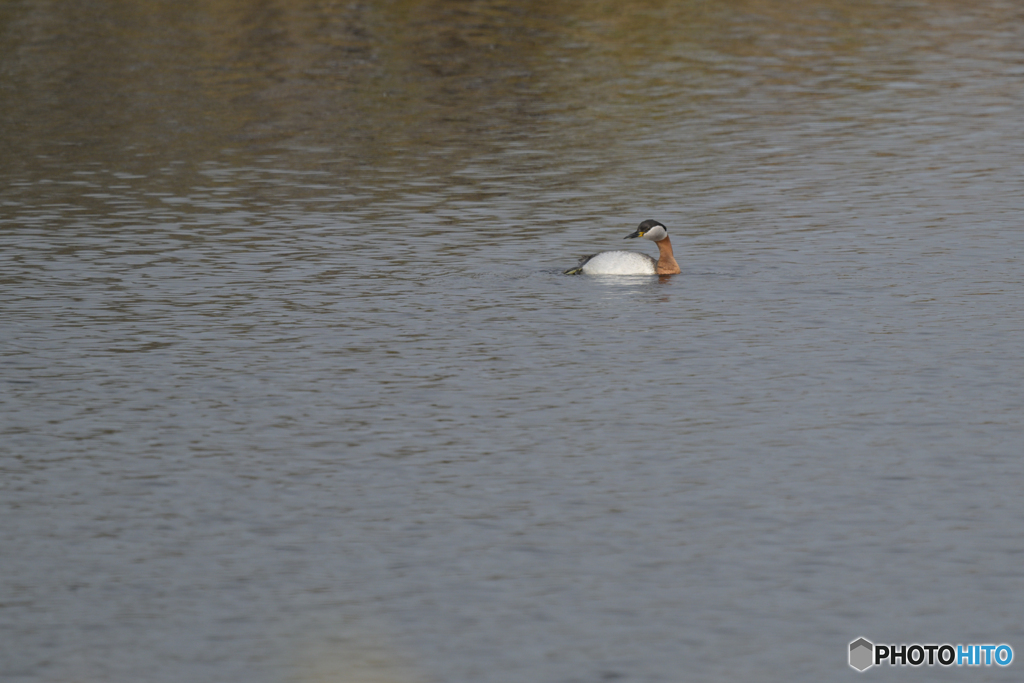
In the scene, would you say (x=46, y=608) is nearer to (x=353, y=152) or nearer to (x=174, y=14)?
(x=353, y=152)

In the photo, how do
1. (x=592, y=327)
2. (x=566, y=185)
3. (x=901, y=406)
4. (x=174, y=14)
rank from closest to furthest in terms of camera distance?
(x=901, y=406) < (x=592, y=327) < (x=566, y=185) < (x=174, y=14)

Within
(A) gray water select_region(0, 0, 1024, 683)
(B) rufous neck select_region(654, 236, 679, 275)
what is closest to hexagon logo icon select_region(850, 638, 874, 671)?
(A) gray water select_region(0, 0, 1024, 683)

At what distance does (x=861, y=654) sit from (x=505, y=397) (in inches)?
248

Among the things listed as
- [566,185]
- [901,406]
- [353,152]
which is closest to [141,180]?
[353,152]

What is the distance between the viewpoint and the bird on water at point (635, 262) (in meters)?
21.7

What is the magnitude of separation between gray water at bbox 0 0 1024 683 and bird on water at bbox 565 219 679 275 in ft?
0.65

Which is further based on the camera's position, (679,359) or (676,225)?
(676,225)

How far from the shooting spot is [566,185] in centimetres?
2920

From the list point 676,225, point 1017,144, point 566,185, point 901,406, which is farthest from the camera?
point 1017,144

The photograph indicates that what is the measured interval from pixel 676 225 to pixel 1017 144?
10528 mm

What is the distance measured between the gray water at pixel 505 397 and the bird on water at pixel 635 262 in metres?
0.20

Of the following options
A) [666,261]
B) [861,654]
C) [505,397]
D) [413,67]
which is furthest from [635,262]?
[413,67]

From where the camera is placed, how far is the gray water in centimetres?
1077

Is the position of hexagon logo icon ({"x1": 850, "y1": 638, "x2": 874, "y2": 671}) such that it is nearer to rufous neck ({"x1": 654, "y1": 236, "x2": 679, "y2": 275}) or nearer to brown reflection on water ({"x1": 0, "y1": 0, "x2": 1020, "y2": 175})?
rufous neck ({"x1": 654, "y1": 236, "x2": 679, "y2": 275})
